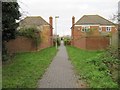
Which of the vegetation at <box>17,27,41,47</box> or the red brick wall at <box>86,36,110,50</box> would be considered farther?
the red brick wall at <box>86,36,110,50</box>

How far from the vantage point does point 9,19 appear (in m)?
25.7

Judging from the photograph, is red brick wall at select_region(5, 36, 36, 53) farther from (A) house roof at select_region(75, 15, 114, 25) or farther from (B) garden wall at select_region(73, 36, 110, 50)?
(A) house roof at select_region(75, 15, 114, 25)

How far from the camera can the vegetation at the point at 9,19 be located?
23.9m

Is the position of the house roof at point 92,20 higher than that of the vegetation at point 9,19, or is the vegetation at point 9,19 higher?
the house roof at point 92,20

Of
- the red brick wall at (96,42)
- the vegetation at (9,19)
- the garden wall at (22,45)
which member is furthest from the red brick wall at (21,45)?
the red brick wall at (96,42)

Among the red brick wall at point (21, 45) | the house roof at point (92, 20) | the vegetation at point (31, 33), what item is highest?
the house roof at point (92, 20)

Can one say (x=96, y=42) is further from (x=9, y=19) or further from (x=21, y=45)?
(x=9, y=19)

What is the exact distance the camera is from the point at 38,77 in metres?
14.5

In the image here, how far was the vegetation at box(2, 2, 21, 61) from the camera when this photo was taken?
23875 mm

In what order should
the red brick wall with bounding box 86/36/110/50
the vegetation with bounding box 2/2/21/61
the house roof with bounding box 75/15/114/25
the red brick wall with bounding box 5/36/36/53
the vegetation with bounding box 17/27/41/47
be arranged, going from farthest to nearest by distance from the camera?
1. the house roof with bounding box 75/15/114/25
2. the red brick wall with bounding box 86/36/110/50
3. the vegetation with bounding box 17/27/41/47
4. the red brick wall with bounding box 5/36/36/53
5. the vegetation with bounding box 2/2/21/61

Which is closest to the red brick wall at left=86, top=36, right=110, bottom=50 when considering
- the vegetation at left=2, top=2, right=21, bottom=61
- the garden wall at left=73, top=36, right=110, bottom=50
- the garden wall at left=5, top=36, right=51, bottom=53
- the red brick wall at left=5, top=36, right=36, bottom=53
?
the garden wall at left=73, top=36, right=110, bottom=50

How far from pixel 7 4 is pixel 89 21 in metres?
54.4

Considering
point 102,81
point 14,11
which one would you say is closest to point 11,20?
point 14,11

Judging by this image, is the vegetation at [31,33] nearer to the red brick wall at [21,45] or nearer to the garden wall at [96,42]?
the red brick wall at [21,45]
